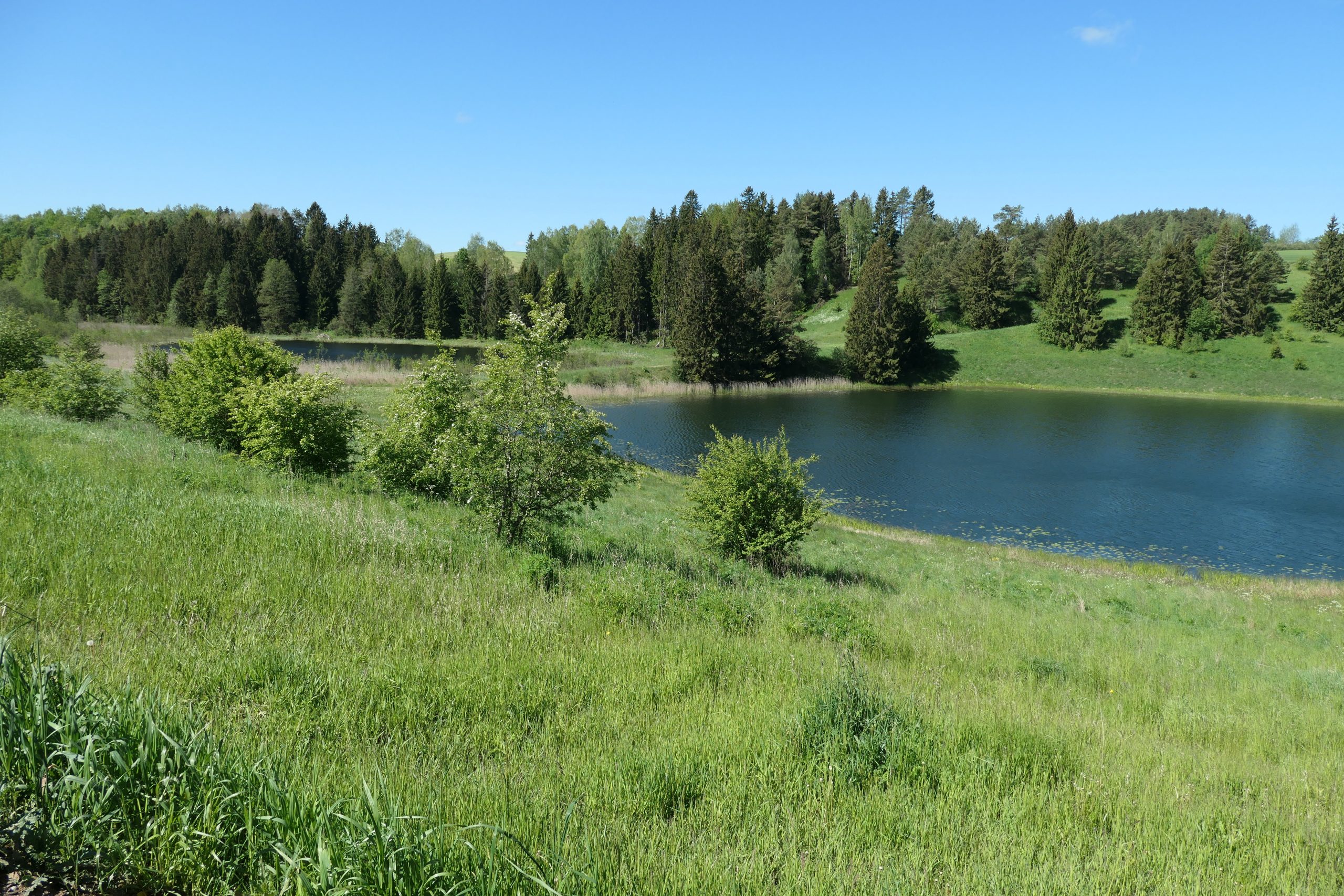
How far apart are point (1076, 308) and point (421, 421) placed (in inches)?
3233

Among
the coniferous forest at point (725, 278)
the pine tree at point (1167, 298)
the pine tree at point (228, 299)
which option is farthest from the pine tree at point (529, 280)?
the pine tree at point (1167, 298)

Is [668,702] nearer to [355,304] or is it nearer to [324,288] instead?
[355,304]

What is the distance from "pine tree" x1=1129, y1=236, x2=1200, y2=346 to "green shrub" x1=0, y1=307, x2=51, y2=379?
298ft

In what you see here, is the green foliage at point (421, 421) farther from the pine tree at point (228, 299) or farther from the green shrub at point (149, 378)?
the pine tree at point (228, 299)

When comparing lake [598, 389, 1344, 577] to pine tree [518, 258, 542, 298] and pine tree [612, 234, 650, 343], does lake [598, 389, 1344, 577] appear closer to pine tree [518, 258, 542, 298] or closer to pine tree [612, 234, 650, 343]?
pine tree [612, 234, 650, 343]

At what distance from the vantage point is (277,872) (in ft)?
8.00

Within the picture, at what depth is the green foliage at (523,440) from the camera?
9836 mm

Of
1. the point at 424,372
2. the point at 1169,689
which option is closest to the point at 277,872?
the point at 1169,689

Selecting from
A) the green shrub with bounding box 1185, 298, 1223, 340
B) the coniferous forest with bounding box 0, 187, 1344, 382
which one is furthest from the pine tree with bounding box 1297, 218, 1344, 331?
the green shrub with bounding box 1185, 298, 1223, 340

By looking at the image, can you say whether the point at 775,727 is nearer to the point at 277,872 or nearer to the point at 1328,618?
the point at 277,872

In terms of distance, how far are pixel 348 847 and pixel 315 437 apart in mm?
14473

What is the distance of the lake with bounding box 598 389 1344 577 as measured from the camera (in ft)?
83.0

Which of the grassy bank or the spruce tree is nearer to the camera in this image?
the grassy bank

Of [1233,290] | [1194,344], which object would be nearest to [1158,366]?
[1194,344]
